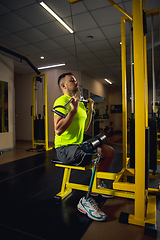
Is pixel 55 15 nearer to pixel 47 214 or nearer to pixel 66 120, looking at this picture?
pixel 66 120

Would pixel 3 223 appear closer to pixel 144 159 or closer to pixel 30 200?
pixel 30 200

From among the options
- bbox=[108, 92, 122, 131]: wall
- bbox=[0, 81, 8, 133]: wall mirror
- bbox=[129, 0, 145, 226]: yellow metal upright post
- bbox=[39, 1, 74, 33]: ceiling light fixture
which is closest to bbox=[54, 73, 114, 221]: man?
bbox=[129, 0, 145, 226]: yellow metal upright post

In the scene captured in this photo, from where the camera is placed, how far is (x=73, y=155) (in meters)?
1.53

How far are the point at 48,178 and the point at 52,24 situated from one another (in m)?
2.84

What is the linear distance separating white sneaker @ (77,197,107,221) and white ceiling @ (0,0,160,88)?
2.84 meters

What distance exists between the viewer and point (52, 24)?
3.39 metres

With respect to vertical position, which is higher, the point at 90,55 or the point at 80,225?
the point at 90,55

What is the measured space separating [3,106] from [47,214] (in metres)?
3.94

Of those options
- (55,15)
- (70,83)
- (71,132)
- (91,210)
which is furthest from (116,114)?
(91,210)

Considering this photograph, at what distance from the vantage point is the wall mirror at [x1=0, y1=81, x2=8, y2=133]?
4742 mm

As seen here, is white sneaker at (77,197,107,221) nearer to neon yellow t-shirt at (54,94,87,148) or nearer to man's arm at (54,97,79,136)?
neon yellow t-shirt at (54,94,87,148)

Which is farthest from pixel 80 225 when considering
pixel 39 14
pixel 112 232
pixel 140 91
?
pixel 39 14

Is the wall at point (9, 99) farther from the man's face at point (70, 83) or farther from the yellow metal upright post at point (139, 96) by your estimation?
the yellow metal upright post at point (139, 96)

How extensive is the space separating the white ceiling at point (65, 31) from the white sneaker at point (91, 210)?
2.84 metres
